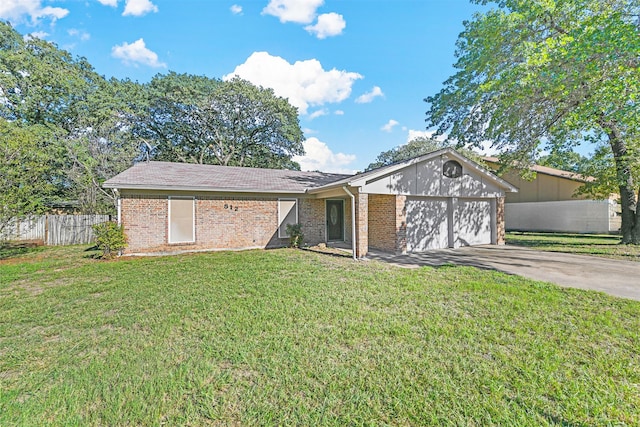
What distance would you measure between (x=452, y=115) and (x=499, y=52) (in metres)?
3.20

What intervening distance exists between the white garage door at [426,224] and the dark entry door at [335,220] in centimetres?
345

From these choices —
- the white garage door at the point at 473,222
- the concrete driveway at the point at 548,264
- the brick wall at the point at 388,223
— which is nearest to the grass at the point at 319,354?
the concrete driveway at the point at 548,264

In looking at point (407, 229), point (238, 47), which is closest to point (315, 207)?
point (407, 229)

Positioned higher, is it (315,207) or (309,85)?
(309,85)

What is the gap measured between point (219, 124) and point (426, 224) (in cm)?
2261

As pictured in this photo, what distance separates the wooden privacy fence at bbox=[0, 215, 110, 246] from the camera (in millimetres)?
13500

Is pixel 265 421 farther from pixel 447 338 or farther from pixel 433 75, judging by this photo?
pixel 433 75

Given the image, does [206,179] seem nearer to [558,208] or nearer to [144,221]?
[144,221]

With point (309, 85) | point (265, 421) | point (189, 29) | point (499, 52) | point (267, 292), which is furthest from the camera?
point (309, 85)

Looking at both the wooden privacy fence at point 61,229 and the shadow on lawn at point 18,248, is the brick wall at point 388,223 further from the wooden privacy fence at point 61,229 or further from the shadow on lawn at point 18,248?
the shadow on lawn at point 18,248

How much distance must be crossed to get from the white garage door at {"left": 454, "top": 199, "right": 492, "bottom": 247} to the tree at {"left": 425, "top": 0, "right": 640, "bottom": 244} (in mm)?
2842

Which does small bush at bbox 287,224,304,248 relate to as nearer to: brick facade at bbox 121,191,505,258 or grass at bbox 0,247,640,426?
brick facade at bbox 121,191,505,258

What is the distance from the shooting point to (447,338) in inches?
142

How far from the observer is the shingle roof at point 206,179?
9797mm
